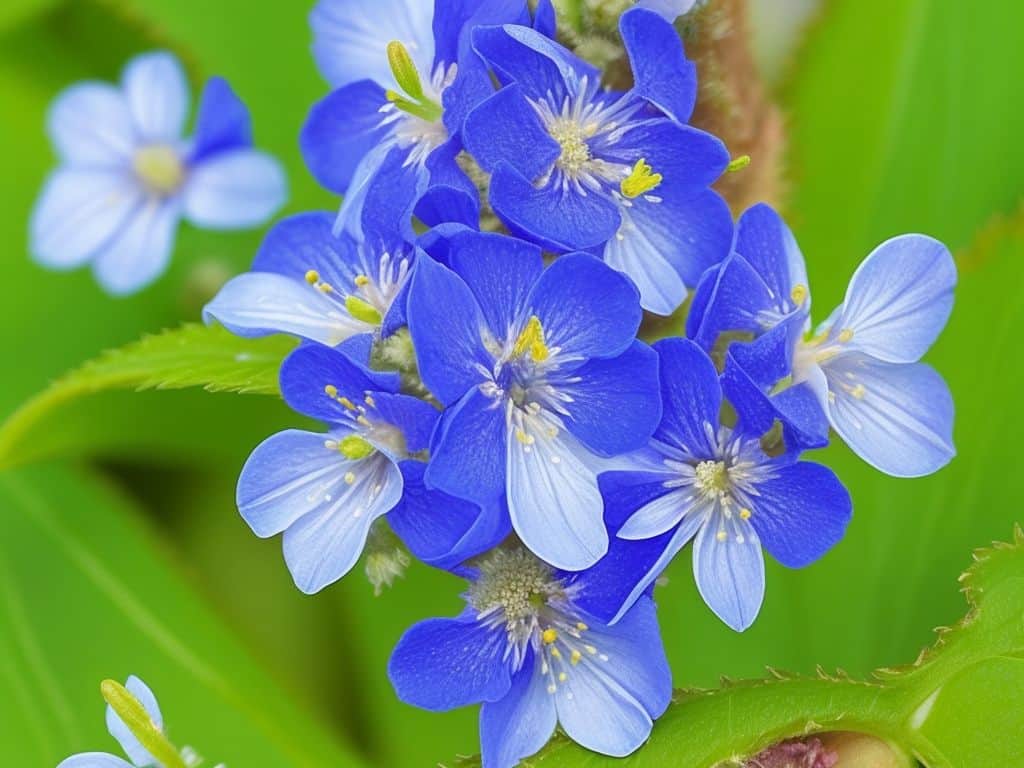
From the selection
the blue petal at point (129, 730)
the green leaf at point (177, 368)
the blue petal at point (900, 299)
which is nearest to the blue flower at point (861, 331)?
the blue petal at point (900, 299)

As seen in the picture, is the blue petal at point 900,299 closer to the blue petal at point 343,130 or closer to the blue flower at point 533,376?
the blue flower at point 533,376

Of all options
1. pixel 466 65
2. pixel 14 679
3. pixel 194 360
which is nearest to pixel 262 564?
pixel 14 679

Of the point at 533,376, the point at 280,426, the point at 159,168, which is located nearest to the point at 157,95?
the point at 159,168

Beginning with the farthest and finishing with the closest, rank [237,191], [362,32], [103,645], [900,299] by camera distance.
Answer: [237,191] < [103,645] < [362,32] < [900,299]

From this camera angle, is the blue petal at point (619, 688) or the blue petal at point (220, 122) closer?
the blue petal at point (619, 688)

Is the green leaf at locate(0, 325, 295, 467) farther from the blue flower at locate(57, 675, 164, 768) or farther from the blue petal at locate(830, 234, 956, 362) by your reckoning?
the blue petal at locate(830, 234, 956, 362)

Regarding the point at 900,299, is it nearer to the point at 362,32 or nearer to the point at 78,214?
the point at 362,32
